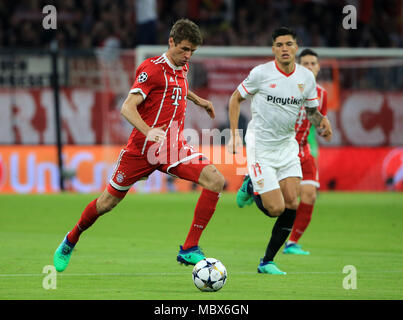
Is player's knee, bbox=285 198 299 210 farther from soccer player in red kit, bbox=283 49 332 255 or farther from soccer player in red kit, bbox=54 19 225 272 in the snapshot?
soccer player in red kit, bbox=283 49 332 255

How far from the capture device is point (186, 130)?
21.3 metres

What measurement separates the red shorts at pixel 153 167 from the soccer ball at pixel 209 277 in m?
1.05

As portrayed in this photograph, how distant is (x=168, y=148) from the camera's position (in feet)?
25.8

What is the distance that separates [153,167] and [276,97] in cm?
147

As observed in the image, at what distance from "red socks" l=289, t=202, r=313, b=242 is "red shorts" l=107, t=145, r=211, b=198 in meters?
2.67

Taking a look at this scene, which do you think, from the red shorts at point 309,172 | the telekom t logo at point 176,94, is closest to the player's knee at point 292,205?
the telekom t logo at point 176,94

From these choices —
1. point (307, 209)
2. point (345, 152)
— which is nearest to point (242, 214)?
point (307, 209)

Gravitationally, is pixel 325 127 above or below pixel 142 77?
below

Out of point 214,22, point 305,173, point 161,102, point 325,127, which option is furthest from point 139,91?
point 214,22

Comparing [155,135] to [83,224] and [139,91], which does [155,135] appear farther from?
[83,224]

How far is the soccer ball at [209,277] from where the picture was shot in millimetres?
6820

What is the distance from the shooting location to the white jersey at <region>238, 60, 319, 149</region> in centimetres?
852
